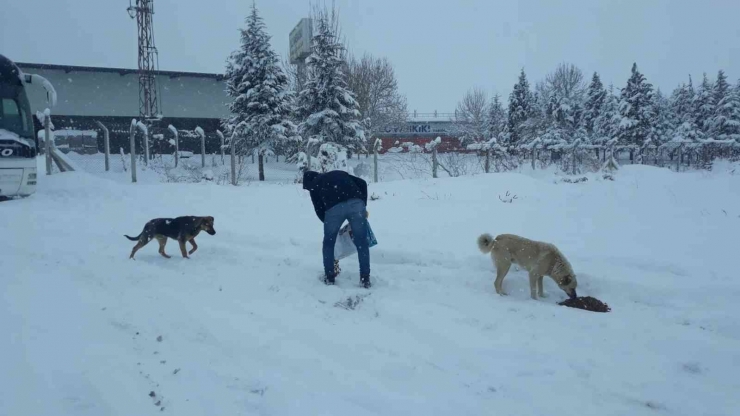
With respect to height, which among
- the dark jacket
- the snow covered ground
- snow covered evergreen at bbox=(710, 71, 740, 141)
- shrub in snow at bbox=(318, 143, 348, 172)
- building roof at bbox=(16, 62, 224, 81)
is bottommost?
the snow covered ground

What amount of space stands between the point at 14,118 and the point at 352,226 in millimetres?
10306

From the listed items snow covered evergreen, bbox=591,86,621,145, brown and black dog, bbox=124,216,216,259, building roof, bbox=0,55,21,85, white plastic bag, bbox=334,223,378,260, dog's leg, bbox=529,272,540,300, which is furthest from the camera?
snow covered evergreen, bbox=591,86,621,145

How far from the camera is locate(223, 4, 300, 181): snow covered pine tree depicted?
23828 millimetres

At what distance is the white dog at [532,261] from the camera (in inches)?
210

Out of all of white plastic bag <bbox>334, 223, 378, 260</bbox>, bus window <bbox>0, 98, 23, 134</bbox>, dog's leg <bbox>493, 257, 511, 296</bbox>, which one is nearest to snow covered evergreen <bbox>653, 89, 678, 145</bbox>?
dog's leg <bbox>493, 257, 511, 296</bbox>

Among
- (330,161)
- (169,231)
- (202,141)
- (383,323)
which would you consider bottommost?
(383,323)

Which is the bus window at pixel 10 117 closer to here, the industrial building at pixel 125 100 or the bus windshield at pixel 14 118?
the bus windshield at pixel 14 118

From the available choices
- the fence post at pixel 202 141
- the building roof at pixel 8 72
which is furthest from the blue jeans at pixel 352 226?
the fence post at pixel 202 141

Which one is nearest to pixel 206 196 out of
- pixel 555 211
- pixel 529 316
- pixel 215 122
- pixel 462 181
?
pixel 462 181

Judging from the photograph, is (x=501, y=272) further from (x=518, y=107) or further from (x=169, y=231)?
(x=518, y=107)

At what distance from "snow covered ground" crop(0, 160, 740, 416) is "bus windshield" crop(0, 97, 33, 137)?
11.8 feet

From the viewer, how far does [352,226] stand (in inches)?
230

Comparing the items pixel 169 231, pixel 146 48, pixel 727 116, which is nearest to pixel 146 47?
pixel 146 48

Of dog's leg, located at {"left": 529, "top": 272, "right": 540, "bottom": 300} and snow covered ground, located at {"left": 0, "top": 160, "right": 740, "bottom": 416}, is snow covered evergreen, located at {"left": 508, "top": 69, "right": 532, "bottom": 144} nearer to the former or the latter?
snow covered ground, located at {"left": 0, "top": 160, "right": 740, "bottom": 416}
